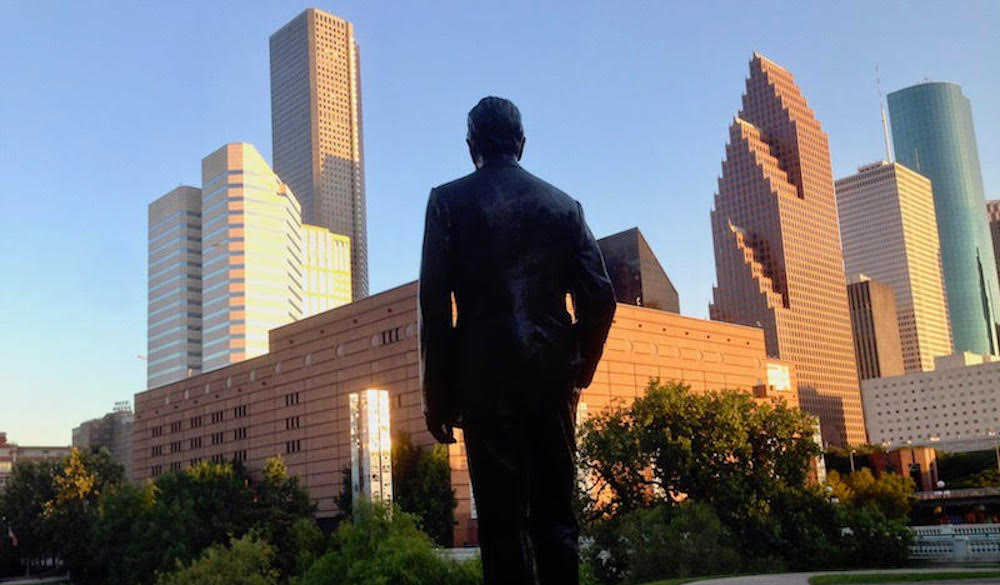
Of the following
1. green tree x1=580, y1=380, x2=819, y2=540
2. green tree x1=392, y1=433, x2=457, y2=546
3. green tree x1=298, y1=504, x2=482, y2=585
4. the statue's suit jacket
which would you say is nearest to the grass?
the statue's suit jacket

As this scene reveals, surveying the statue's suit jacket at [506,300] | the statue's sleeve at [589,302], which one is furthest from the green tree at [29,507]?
the statue's sleeve at [589,302]

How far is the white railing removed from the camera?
129 ft

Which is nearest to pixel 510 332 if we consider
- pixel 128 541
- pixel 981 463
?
pixel 128 541

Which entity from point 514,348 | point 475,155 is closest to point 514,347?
point 514,348

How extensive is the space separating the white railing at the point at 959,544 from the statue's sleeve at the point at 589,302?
124 ft

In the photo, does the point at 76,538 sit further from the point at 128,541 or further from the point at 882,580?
the point at 882,580

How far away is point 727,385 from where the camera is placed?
112 m

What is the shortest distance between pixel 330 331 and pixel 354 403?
23104 mm

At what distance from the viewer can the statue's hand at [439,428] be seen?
7699 millimetres

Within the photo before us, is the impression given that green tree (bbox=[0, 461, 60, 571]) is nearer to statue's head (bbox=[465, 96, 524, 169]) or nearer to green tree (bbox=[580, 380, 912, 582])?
green tree (bbox=[580, 380, 912, 582])

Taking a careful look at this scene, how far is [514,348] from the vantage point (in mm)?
7426

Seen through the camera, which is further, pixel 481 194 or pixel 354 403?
pixel 354 403

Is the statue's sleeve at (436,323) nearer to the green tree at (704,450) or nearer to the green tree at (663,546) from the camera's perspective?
the green tree at (663,546)

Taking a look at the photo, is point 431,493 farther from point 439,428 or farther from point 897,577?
point 439,428
